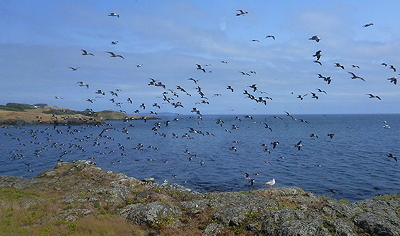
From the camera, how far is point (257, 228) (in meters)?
17.2

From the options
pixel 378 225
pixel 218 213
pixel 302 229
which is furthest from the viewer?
pixel 218 213

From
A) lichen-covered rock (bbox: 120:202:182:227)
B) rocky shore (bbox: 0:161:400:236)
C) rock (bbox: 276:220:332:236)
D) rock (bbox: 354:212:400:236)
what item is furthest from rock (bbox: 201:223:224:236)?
rock (bbox: 354:212:400:236)

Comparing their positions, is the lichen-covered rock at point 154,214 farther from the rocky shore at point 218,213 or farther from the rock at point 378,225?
the rock at point 378,225

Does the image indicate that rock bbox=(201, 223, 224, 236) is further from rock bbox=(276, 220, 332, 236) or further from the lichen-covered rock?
rock bbox=(276, 220, 332, 236)

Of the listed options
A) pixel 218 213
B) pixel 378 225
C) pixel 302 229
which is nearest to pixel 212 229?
pixel 218 213

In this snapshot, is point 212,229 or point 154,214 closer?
point 212,229

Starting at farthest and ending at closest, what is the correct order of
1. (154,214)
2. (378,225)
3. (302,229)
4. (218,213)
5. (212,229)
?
(218,213), (154,214), (212,229), (378,225), (302,229)

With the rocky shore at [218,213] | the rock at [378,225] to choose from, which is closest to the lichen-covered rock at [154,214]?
the rocky shore at [218,213]

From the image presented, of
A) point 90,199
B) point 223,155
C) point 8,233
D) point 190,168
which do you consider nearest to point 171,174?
point 190,168

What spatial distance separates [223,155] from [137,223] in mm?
53754

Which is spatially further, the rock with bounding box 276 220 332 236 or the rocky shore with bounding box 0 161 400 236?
the rocky shore with bounding box 0 161 400 236

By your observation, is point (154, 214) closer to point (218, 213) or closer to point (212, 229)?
point (212, 229)

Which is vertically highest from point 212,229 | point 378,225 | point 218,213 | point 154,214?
point 378,225

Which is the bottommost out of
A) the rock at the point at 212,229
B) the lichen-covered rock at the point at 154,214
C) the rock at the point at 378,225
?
the rock at the point at 212,229
